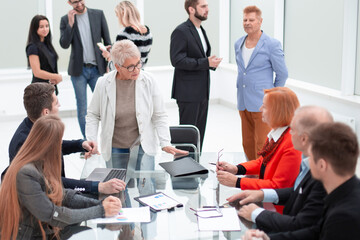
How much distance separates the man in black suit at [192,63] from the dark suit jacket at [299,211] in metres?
2.84

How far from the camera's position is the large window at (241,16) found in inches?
294

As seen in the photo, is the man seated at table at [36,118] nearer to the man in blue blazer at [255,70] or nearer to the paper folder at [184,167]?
the paper folder at [184,167]

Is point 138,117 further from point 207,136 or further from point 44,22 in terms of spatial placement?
point 207,136

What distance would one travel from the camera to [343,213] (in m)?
1.99

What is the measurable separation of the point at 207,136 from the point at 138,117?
330cm

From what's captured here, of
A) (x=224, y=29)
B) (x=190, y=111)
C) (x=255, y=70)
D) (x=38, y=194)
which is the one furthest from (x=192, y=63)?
(x=224, y=29)

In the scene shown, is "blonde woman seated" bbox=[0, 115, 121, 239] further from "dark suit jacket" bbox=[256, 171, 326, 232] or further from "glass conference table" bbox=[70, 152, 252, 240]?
"dark suit jacket" bbox=[256, 171, 326, 232]

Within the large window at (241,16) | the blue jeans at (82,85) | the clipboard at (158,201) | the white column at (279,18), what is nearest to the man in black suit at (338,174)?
the clipboard at (158,201)

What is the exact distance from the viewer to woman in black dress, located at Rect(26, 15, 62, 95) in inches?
220

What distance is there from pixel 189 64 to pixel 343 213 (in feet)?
11.1

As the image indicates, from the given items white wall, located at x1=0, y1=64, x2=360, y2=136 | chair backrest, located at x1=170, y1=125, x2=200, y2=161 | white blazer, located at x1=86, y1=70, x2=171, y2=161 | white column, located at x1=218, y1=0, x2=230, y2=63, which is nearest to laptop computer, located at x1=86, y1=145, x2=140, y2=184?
white blazer, located at x1=86, y1=70, x2=171, y2=161

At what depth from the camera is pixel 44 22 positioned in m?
5.58

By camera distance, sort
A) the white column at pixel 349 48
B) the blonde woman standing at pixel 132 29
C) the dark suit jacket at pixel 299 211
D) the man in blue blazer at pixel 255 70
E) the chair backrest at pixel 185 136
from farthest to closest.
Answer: the white column at pixel 349 48
the blonde woman standing at pixel 132 29
the man in blue blazer at pixel 255 70
the chair backrest at pixel 185 136
the dark suit jacket at pixel 299 211

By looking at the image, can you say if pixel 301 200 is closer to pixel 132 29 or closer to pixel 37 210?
pixel 37 210
